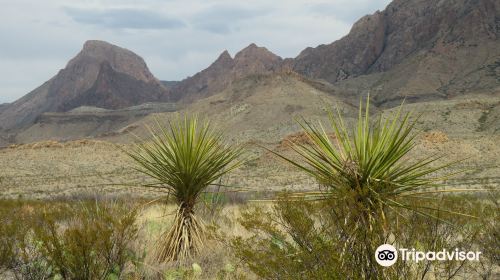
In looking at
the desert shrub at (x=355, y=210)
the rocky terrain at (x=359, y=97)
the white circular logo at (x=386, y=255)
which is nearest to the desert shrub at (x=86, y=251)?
the desert shrub at (x=355, y=210)

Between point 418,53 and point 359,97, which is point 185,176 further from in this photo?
point 418,53

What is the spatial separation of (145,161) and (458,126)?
199ft

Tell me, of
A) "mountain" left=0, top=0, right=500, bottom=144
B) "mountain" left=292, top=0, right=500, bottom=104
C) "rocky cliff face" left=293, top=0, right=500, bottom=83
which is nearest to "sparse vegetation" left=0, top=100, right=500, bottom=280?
"mountain" left=0, top=0, right=500, bottom=144

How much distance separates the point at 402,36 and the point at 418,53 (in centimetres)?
2683

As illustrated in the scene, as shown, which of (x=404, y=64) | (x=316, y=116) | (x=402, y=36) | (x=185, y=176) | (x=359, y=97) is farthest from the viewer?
(x=402, y=36)

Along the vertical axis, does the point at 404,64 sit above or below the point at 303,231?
above

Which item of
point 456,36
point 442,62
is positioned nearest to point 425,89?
point 442,62

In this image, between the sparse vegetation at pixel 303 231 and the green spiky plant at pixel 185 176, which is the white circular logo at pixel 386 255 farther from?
the green spiky plant at pixel 185 176

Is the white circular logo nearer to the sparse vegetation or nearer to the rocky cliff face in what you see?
the sparse vegetation

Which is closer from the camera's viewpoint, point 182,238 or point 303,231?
point 303,231

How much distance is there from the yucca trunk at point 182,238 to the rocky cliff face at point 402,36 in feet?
421

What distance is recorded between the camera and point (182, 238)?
7391 millimetres

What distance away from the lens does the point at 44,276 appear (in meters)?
6.07

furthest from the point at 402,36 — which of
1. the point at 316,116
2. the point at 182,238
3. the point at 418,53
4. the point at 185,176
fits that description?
the point at 182,238
